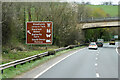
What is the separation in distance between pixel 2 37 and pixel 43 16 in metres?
15.8

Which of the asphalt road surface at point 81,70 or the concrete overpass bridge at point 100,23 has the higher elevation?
the concrete overpass bridge at point 100,23

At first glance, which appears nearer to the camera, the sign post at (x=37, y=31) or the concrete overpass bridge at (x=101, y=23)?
the sign post at (x=37, y=31)

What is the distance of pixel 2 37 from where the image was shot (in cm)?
2895

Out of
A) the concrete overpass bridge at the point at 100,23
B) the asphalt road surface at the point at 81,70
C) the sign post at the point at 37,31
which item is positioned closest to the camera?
the asphalt road surface at the point at 81,70

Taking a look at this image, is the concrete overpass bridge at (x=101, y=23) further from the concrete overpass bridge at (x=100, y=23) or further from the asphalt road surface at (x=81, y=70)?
the asphalt road surface at (x=81, y=70)

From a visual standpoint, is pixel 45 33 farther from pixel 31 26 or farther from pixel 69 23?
pixel 69 23

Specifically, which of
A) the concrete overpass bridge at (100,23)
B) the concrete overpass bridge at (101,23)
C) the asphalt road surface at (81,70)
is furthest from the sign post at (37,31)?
the concrete overpass bridge at (101,23)

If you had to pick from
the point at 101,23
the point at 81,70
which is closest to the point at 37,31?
the point at 81,70

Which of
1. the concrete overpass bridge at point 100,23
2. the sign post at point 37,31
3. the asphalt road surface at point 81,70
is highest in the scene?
the concrete overpass bridge at point 100,23

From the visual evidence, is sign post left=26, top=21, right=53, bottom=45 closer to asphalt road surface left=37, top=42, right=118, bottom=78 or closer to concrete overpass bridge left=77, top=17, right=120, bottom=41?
asphalt road surface left=37, top=42, right=118, bottom=78

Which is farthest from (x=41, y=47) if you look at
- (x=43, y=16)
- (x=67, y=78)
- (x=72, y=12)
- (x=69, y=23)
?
(x=67, y=78)

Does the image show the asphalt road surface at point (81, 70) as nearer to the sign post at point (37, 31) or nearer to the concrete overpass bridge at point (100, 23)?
the sign post at point (37, 31)

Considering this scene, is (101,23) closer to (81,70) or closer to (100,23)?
(100,23)

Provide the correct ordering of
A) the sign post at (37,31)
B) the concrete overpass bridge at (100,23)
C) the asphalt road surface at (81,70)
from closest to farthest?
the asphalt road surface at (81,70) < the sign post at (37,31) < the concrete overpass bridge at (100,23)
